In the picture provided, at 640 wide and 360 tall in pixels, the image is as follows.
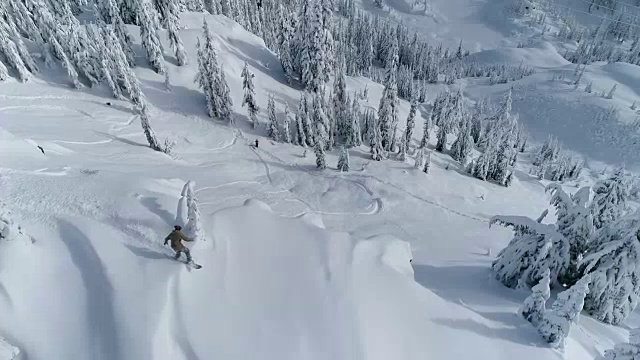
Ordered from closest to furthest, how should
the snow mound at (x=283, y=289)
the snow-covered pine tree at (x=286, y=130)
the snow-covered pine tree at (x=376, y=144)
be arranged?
the snow mound at (x=283, y=289) → the snow-covered pine tree at (x=376, y=144) → the snow-covered pine tree at (x=286, y=130)

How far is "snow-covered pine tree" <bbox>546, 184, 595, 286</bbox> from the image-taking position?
14.2 metres

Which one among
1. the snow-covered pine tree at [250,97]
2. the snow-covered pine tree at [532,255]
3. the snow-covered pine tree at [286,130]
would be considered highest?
the snow-covered pine tree at [532,255]

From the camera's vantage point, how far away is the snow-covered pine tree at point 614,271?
41.8 feet

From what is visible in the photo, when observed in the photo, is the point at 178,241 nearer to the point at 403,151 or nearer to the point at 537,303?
the point at 537,303

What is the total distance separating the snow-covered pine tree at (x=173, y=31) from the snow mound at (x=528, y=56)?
100 meters

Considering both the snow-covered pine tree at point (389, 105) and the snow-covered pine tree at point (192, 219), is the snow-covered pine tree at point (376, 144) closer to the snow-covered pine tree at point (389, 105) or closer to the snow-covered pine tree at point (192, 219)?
the snow-covered pine tree at point (389, 105)

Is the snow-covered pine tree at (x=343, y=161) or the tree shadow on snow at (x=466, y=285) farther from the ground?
the tree shadow on snow at (x=466, y=285)

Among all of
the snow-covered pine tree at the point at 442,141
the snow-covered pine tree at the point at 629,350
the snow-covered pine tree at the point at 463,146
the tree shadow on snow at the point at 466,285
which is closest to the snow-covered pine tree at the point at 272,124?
the snow-covered pine tree at the point at 442,141

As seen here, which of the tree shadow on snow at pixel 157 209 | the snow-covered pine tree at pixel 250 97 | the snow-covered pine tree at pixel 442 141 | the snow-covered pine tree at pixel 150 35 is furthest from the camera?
the snow-covered pine tree at pixel 442 141

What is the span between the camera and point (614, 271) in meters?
13.0

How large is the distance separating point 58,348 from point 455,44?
147 metres

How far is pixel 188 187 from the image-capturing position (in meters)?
11.3

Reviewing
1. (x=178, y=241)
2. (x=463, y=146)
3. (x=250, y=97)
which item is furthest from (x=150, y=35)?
(x=463, y=146)

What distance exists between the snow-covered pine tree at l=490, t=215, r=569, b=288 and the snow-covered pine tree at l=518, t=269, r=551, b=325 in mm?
2997
